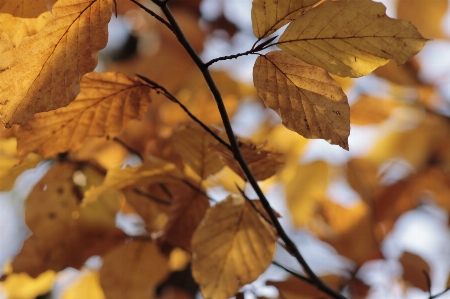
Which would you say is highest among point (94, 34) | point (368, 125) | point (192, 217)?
point (94, 34)

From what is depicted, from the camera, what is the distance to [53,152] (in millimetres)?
613

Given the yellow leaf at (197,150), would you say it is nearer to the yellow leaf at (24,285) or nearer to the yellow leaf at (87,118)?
the yellow leaf at (87,118)

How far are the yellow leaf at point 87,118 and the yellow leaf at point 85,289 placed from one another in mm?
567

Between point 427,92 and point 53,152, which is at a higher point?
point 427,92

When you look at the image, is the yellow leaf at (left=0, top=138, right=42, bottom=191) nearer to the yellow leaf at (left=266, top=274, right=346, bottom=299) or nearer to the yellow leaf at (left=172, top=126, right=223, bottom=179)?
the yellow leaf at (left=172, top=126, right=223, bottom=179)

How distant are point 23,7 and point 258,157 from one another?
304mm

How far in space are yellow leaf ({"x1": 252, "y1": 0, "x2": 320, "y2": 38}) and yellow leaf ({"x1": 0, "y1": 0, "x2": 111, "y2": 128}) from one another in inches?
5.5

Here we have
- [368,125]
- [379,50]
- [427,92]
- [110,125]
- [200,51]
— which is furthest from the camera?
[427,92]

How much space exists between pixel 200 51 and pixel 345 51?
3.12ft

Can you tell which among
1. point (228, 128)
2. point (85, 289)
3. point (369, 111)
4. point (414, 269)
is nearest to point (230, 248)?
point (228, 128)

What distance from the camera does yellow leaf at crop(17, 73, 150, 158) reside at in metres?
0.58

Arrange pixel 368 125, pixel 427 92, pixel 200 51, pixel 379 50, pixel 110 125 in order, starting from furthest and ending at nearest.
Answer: pixel 427 92 → pixel 200 51 → pixel 368 125 → pixel 110 125 → pixel 379 50

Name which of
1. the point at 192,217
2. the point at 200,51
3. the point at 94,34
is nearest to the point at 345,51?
the point at 94,34

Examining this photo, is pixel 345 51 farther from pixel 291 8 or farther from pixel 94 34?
pixel 94 34
